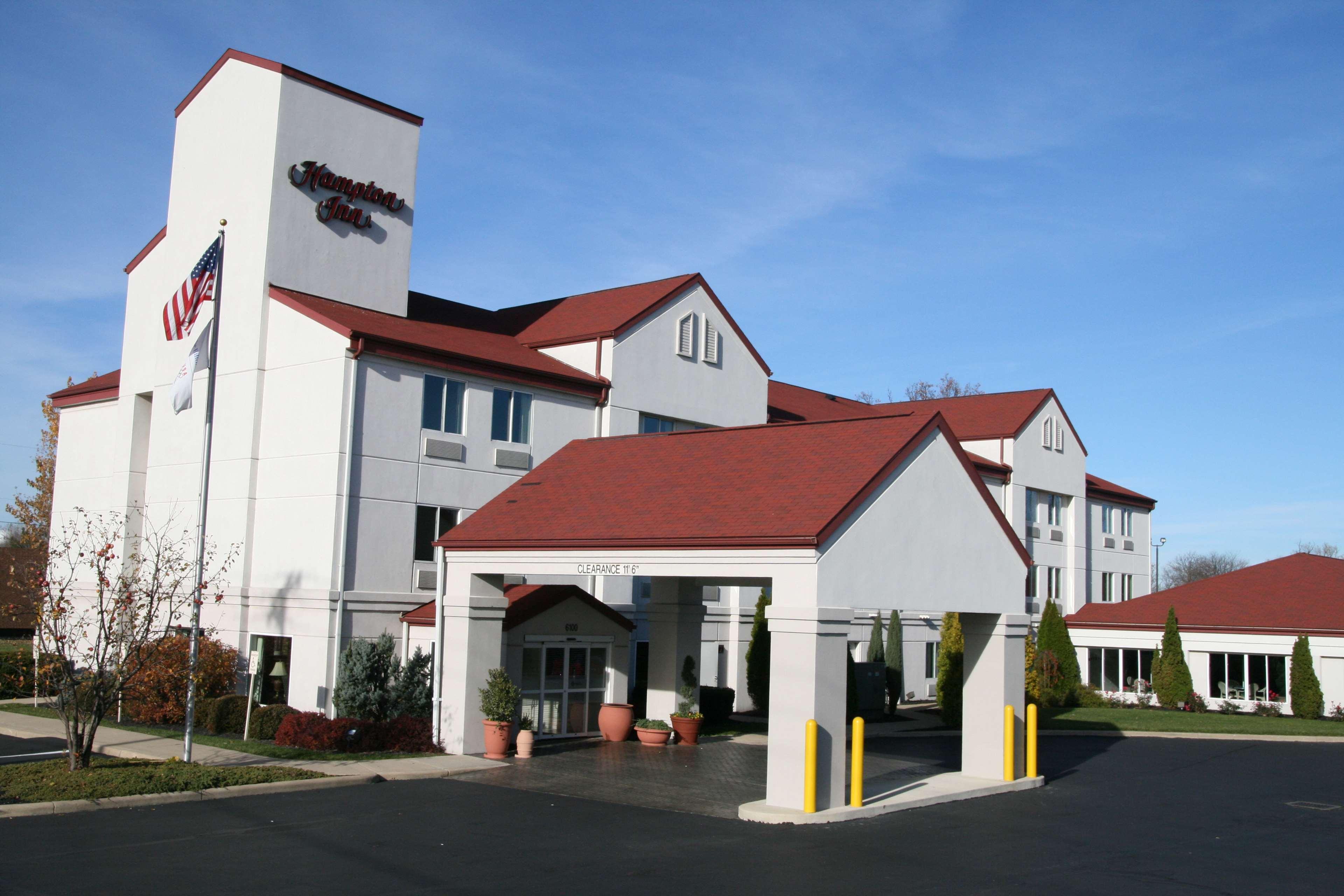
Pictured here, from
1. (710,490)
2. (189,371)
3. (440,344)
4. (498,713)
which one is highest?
(440,344)

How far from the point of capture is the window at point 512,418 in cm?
2727

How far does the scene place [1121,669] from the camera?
140 feet

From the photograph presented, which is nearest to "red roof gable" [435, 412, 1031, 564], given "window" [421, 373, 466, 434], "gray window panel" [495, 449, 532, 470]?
"window" [421, 373, 466, 434]

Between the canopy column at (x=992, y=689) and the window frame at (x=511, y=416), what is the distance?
1169cm

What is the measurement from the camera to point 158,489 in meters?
29.4

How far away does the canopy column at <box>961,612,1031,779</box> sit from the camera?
1998 cm

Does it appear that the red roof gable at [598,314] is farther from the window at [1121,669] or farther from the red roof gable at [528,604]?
the window at [1121,669]

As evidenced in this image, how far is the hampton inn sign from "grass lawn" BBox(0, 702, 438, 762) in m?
11.9

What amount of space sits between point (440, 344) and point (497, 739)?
9.24m

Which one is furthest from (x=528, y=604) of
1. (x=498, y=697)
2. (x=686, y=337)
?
(x=686, y=337)

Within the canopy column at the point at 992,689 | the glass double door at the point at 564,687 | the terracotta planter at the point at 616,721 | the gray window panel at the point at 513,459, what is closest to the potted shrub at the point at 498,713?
the glass double door at the point at 564,687

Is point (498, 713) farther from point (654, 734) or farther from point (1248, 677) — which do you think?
point (1248, 677)

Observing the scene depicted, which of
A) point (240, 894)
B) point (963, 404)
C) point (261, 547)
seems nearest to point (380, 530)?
point (261, 547)

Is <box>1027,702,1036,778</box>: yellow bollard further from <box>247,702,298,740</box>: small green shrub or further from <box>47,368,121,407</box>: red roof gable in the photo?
<box>47,368,121,407</box>: red roof gable
